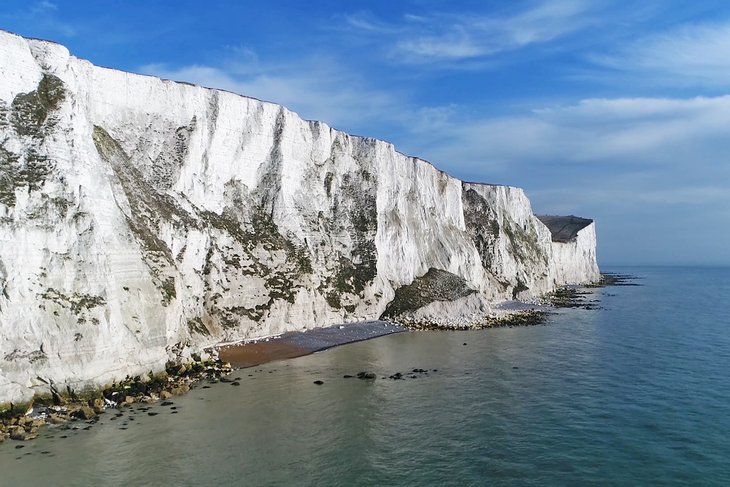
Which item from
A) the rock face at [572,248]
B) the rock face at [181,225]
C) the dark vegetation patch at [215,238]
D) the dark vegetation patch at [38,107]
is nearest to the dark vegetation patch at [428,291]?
the rock face at [181,225]

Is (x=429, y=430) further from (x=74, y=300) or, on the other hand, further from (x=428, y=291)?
(x=428, y=291)

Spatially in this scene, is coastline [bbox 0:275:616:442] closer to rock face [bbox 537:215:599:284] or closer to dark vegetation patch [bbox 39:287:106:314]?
dark vegetation patch [bbox 39:287:106:314]

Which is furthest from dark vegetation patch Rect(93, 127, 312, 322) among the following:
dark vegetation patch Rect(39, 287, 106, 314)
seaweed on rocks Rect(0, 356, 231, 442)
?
seaweed on rocks Rect(0, 356, 231, 442)

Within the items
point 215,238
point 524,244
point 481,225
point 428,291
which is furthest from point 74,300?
point 524,244

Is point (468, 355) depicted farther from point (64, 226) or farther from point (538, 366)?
point (64, 226)

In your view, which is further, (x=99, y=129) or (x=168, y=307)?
(x=99, y=129)

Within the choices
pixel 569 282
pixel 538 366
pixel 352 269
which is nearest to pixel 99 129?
pixel 352 269
